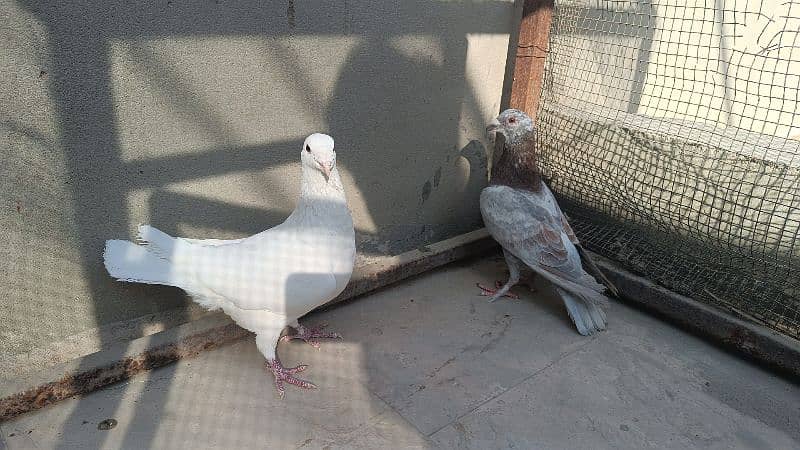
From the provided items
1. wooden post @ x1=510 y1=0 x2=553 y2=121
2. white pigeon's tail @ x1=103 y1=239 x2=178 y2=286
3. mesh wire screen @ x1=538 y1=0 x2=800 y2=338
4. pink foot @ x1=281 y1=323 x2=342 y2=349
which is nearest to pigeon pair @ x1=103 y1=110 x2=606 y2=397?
white pigeon's tail @ x1=103 y1=239 x2=178 y2=286

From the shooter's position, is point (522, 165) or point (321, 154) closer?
point (321, 154)

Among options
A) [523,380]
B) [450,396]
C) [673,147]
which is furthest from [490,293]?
[673,147]

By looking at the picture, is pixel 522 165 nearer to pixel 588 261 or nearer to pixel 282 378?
pixel 588 261

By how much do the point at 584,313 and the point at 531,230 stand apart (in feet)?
1.61

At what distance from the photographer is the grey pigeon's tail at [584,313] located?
258cm

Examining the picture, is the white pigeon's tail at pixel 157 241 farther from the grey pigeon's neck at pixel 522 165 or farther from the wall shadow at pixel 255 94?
the grey pigeon's neck at pixel 522 165

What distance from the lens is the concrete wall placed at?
1814 millimetres

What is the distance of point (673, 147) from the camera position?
304 centimetres

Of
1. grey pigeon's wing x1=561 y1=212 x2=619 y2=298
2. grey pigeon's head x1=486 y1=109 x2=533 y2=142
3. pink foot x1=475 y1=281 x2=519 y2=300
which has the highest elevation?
grey pigeon's head x1=486 y1=109 x2=533 y2=142

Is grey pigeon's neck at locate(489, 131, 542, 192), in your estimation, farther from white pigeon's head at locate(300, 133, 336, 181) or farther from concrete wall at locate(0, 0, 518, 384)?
white pigeon's head at locate(300, 133, 336, 181)

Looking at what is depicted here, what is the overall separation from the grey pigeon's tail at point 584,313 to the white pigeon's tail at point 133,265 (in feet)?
6.06

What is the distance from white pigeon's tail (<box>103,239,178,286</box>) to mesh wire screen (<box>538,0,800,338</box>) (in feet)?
7.76

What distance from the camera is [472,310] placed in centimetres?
275

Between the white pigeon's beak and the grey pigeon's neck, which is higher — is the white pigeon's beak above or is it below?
above
